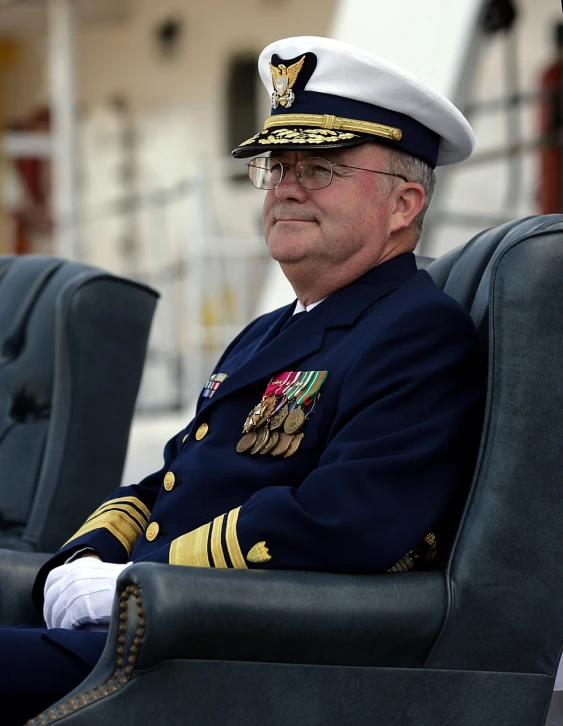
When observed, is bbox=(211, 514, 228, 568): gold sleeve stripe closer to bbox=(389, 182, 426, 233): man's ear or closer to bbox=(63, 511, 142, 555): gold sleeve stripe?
bbox=(63, 511, 142, 555): gold sleeve stripe

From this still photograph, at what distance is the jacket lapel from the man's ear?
6 cm

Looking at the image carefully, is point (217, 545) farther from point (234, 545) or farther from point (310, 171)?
point (310, 171)

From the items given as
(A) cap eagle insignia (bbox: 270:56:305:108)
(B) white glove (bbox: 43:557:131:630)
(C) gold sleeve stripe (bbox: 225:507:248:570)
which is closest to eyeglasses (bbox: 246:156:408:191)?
(A) cap eagle insignia (bbox: 270:56:305:108)

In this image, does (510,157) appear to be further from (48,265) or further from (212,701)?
(212,701)

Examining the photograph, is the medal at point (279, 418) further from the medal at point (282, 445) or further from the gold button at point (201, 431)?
the gold button at point (201, 431)

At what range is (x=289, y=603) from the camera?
6.09 ft

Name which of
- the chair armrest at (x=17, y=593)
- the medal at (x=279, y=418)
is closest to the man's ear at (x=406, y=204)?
the medal at (x=279, y=418)

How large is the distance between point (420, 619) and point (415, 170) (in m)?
0.82

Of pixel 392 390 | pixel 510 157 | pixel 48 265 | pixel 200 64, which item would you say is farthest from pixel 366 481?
pixel 200 64

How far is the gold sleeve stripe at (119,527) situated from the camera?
2.38 meters

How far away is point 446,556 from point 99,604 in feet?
1.84

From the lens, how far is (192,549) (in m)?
2.05

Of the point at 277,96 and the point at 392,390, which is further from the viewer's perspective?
the point at 277,96

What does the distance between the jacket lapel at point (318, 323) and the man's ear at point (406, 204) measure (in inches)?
2.4
